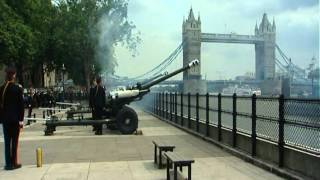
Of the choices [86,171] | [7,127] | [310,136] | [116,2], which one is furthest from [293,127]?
[116,2]

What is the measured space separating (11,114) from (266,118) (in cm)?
507

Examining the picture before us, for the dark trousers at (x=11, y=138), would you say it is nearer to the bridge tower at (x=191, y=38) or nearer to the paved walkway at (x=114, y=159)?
the paved walkway at (x=114, y=159)

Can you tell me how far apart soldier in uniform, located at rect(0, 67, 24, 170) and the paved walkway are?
0.49 metres

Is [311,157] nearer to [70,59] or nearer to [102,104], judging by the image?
[102,104]

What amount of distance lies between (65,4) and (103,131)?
4517 cm

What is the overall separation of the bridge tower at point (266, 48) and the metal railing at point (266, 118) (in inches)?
2294

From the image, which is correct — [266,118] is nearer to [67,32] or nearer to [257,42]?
[67,32]

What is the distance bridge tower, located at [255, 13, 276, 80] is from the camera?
7920cm

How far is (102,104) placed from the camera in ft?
71.9

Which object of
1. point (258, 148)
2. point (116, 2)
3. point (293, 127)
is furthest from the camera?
point (116, 2)

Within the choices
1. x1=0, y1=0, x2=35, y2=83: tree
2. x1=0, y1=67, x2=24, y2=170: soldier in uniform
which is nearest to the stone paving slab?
x1=0, y1=67, x2=24, y2=170: soldier in uniform

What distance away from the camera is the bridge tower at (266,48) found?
79.2m

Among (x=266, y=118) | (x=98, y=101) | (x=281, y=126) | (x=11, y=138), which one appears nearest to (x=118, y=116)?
(x=98, y=101)

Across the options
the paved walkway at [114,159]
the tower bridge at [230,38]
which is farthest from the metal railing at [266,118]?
the tower bridge at [230,38]
